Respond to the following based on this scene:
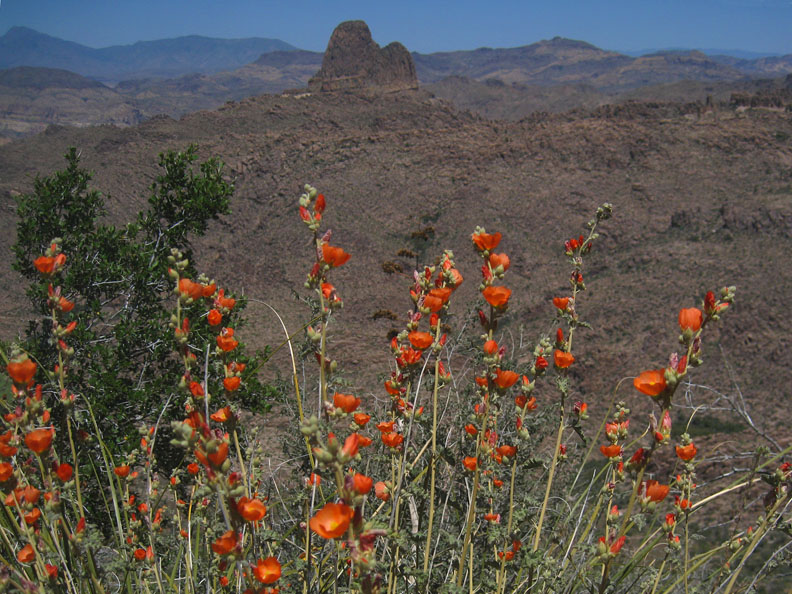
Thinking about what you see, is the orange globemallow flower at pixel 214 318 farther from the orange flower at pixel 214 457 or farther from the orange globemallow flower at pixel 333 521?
the orange globemallow flower at pixel 333 521

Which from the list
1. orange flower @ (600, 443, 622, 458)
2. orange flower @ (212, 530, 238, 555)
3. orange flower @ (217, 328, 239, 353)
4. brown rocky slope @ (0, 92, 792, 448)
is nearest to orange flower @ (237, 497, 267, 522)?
orange flower @ (212, 530, 238, 555)

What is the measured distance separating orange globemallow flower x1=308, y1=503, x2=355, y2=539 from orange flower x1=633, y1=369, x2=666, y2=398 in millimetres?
654

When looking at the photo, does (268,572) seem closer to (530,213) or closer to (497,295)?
(497,295)

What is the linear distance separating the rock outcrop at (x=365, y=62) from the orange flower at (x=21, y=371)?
212ft

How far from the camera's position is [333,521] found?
0.97m

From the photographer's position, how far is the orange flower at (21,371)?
127 cm

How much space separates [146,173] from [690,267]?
2867 centimetres

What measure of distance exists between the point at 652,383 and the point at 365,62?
74038 millimetres

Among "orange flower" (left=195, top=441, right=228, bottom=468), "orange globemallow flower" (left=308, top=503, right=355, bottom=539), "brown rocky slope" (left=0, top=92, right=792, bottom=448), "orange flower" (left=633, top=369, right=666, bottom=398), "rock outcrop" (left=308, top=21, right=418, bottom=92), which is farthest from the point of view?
Answer: "rock outcrop" (left=308, top=21, right=418, bottom=92)

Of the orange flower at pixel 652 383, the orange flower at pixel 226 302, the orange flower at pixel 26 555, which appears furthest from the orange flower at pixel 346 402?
the orange flower at pixel 26 555

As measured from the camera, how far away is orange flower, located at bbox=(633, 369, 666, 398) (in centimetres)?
116

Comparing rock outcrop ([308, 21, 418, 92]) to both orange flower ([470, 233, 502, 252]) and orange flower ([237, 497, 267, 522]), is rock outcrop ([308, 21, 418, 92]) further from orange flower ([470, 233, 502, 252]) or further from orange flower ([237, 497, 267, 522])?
orange flower ([237, 497, 267, 522])

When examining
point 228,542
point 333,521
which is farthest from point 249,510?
point 333,521

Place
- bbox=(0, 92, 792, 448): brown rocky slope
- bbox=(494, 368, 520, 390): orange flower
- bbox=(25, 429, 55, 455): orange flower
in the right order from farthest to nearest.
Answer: bbox=(0, 92, 792, 448): brown rocky slope → bbox=(494, 368, 520, 390): orange flower → bbox=(25, 429, 55, 455): orange flower
